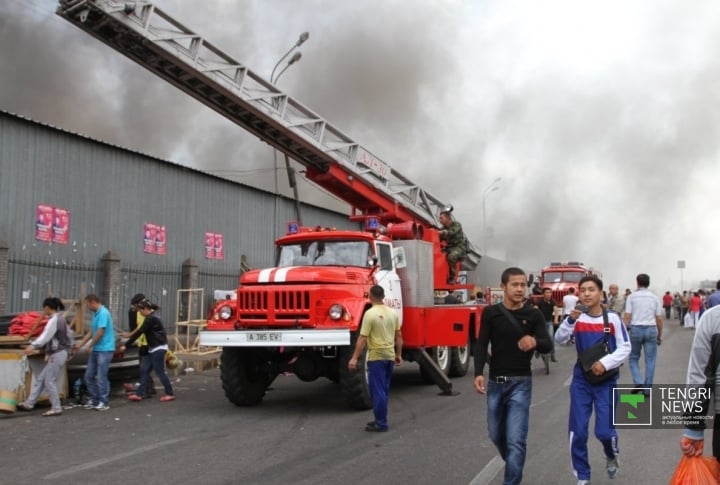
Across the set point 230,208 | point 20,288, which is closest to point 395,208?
point 20,288

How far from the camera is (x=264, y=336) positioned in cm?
833

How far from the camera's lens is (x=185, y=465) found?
5.95 meters

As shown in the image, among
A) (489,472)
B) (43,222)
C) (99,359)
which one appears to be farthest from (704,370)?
(43,222)

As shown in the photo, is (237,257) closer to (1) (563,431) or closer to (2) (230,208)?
(2) (230,208)

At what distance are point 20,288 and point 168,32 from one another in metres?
8.96

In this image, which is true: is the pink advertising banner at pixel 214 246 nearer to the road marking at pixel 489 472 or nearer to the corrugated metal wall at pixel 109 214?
the corrugated metal wall at pixel 109 214

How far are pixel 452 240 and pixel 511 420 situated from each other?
27.6 feet

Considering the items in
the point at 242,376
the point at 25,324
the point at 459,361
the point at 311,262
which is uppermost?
the point at 311,262

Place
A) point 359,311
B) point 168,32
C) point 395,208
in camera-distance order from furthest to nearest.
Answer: point 395,208 → point 168,32 → point 359,311

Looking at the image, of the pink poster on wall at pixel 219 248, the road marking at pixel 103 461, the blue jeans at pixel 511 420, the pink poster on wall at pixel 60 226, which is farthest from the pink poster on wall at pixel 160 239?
the blue jeans at pixel 511 420

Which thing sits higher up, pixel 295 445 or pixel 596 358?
pixel 596 358

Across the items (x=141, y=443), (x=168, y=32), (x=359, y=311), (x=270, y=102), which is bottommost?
(x=141, y=443)

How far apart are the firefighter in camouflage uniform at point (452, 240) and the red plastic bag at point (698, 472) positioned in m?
9.46

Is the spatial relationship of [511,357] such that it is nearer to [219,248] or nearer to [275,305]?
[275,305]
